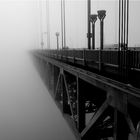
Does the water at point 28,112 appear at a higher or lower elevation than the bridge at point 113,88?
lower

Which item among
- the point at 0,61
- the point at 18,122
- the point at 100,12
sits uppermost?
the point at 100,12

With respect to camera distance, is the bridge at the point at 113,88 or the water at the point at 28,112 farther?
the water at the point at 28,112

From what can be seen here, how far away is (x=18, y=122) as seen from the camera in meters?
28.4

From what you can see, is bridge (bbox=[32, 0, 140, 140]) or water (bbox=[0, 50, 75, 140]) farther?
water (bbox=[0, 50, 75, 140])

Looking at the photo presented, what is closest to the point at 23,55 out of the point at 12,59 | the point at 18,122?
the point at 12,59

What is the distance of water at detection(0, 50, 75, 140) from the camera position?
2427 cm

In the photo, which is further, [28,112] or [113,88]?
[28,112]

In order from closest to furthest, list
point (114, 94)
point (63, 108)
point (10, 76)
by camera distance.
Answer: point (114, 94) → point (63, 108) → point (10, 76)

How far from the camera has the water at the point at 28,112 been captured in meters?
24.3

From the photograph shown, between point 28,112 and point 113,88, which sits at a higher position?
point 113,88

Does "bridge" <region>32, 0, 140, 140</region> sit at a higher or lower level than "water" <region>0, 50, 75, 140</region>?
higher

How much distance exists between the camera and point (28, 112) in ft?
103

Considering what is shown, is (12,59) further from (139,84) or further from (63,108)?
(139,84)

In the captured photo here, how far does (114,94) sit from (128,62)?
111cm
